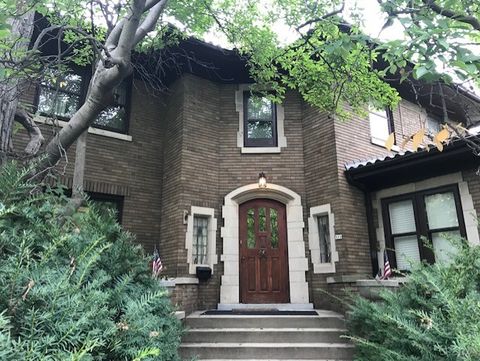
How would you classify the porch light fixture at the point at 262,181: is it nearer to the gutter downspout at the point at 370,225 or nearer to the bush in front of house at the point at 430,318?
the gutter downspout at the point at 370,225

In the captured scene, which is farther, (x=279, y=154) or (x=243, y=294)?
Result: (x=279, y=154)

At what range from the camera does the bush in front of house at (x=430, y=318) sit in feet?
9.10

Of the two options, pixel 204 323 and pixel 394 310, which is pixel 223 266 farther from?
pixel 394 310

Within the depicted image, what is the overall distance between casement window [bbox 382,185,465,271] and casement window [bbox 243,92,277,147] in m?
2.84

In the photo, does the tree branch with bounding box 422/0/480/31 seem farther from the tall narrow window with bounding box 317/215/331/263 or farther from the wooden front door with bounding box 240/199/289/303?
the wooden front door with bounding box 240/199/289/303

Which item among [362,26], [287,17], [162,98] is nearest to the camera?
[362,26]

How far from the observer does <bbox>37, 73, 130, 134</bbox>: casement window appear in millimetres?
7281

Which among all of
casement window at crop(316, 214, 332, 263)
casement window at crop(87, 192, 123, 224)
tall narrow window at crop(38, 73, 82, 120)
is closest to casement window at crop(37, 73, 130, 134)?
tall narrow window at crop(38, 73, 82, 120)

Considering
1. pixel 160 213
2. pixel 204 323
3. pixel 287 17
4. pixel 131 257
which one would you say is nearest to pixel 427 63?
pixel 131 257

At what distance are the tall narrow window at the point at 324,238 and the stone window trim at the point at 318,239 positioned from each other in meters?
0.09

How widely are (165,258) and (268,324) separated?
8.74 ft

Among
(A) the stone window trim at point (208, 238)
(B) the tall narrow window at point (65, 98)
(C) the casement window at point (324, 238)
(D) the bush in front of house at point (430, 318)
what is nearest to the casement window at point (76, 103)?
(B) the tall narrow window at point (65, 98)

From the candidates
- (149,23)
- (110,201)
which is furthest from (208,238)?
(149,23)

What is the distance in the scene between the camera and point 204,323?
5.78 metres
